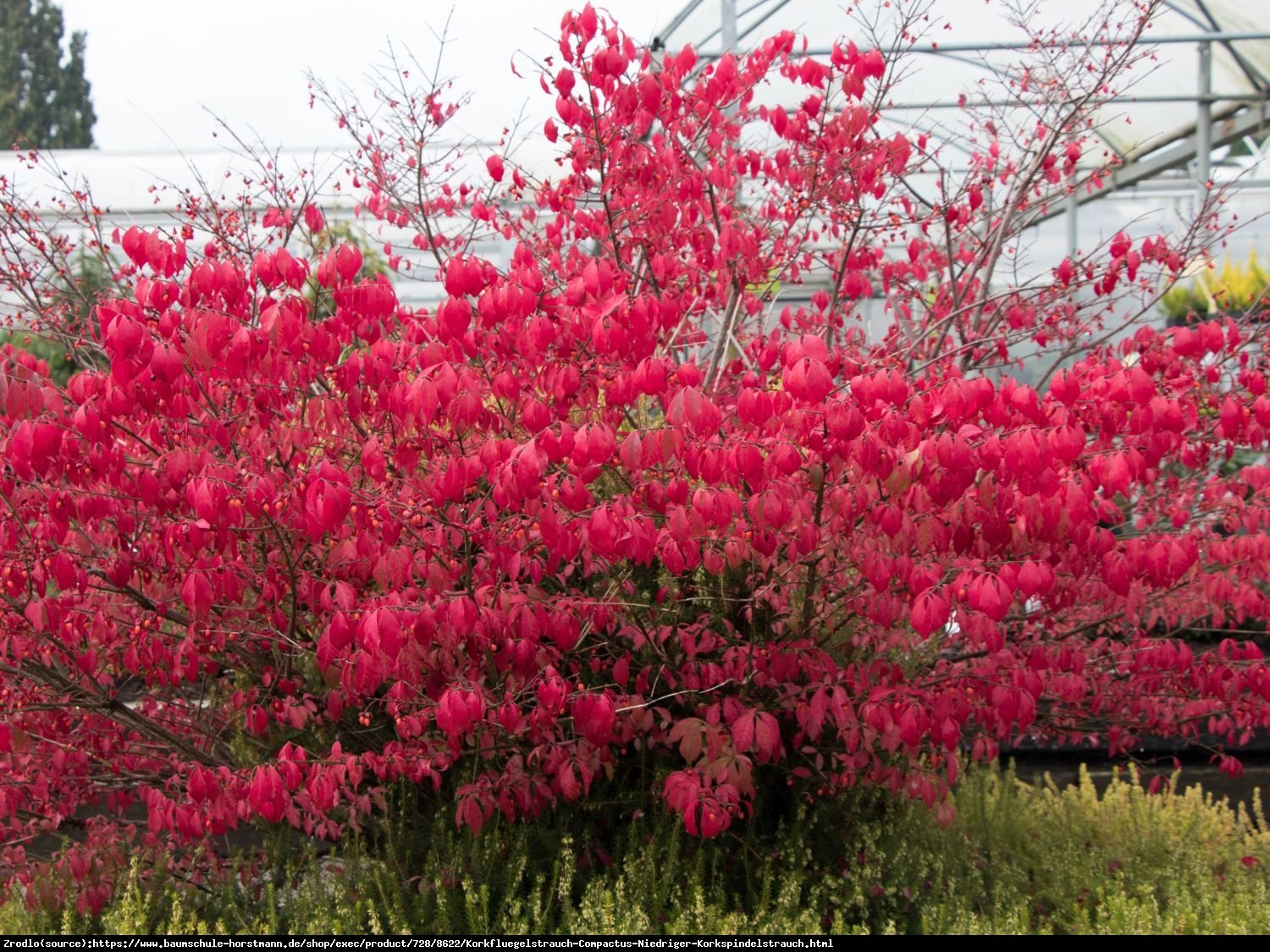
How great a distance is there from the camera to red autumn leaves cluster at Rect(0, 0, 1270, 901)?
277 cm

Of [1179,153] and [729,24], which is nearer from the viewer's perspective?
[729,24]

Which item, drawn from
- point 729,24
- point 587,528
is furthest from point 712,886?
point 729,24

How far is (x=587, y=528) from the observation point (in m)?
2.95

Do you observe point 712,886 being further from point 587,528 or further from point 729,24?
point 729,24

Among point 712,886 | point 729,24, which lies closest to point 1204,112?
point 729,24

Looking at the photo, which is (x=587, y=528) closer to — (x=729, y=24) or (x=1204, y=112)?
(x=729, y=24)

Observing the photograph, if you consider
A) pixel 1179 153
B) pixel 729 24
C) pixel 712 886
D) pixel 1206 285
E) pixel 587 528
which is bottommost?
pixel 712 886

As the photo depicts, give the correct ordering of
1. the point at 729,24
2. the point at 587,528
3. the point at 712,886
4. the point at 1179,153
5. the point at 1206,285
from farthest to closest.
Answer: the point at 1206,285 < the point at 1179,153 < the point at 729,24 < the point at 712,886 < the point at 587,528

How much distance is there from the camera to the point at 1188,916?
3707 mm

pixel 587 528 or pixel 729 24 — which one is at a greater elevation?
pixel 729 24

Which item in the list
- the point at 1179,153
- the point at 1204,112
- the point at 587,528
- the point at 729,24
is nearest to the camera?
the point at 587,528

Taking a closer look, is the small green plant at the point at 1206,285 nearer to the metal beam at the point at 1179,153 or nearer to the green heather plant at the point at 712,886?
the metal beam at the point at 1179,153
